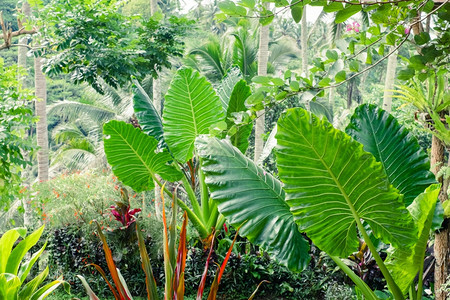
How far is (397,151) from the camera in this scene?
2832 millimetres

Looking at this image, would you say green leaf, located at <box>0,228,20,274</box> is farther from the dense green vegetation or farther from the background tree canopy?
the background tree canopy

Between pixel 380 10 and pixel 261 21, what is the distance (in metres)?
0.33

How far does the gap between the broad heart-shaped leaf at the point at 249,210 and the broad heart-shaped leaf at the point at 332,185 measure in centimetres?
36

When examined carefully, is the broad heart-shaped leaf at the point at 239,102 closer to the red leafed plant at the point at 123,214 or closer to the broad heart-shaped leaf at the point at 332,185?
the red leafed plant at the point at 123,214

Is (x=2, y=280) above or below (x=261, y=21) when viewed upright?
below

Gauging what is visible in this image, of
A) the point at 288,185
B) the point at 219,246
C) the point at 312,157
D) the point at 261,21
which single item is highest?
the point at 261,21

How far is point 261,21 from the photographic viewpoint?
1.28m

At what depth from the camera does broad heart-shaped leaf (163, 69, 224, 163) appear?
4.80 meters

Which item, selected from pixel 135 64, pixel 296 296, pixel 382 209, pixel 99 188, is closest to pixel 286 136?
pixel 382 209

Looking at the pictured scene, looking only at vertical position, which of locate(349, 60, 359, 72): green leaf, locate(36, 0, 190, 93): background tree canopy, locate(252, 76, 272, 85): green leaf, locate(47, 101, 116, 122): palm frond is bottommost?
locate(47, 101, 116, 122): palm frond

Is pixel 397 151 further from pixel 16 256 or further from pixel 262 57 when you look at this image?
pixel 262 57

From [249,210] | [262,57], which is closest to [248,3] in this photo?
[249,210]

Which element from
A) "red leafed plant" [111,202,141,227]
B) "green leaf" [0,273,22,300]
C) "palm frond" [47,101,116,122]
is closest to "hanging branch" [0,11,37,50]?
"red leafed plant" [111,202,141,227]

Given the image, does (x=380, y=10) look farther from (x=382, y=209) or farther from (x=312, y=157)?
(x=382, y=209)
